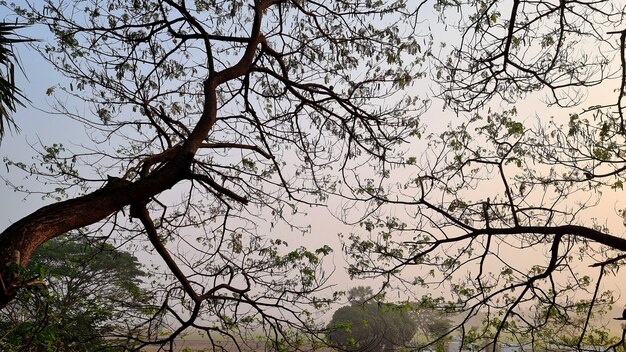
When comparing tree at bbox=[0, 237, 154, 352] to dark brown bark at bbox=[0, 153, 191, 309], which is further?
tree at bbox=[0, 237, 154, 352]

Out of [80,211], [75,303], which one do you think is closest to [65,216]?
[80,211]

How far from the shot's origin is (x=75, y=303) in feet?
25.7

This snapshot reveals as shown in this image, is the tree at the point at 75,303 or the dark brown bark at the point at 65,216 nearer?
the dark brown bark at the point at 65,216

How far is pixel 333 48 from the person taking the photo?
5070mm

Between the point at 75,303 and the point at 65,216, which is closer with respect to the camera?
the point at 65,216

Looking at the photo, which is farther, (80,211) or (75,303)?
(75,303)

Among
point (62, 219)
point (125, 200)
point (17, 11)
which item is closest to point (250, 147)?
point (125, 200)

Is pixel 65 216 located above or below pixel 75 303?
below

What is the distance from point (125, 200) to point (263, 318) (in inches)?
74.0

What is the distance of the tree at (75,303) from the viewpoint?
362 cm

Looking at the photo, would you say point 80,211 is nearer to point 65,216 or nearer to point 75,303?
point 65,216

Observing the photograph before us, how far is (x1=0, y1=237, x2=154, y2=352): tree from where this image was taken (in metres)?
3.62

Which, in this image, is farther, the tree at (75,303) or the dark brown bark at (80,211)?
the tree at (75,303)

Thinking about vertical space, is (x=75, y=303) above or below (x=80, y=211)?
above
